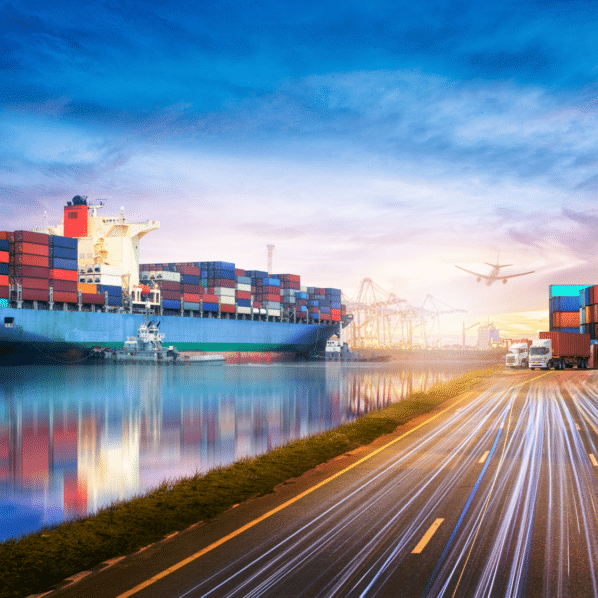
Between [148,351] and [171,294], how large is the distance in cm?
1312

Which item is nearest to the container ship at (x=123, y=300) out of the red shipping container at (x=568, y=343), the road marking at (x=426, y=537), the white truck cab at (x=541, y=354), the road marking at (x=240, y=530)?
the white truck cab at (x=541, y=354)

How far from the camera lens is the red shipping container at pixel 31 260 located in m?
73.8

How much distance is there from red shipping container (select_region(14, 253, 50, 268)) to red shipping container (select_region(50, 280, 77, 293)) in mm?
2550

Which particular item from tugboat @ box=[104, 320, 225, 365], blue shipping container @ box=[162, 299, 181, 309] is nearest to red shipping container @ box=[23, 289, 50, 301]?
tugboat @ box=[104, 320, 225, 365]

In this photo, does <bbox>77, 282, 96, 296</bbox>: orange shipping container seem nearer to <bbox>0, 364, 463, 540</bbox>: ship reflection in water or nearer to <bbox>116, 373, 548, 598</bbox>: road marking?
<bbox>0, 364, 463, 540</bbox>: ship reflection in water

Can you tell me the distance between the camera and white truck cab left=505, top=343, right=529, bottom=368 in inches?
2997

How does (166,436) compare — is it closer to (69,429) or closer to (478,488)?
(69,429)

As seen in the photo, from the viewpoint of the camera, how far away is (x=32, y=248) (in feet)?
246

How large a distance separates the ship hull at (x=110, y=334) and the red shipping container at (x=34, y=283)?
302 cm

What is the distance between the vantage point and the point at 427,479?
44.8ft

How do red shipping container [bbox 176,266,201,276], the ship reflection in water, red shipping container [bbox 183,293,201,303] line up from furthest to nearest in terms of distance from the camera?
red shipping container [bbox 176,266,201,276]
red shipping container [bbox 183,293,201,303]
the ship reflection in water

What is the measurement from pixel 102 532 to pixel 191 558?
8.10 feet

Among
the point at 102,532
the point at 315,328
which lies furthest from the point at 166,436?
the point at 315,328

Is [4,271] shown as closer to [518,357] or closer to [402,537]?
[518,357]
